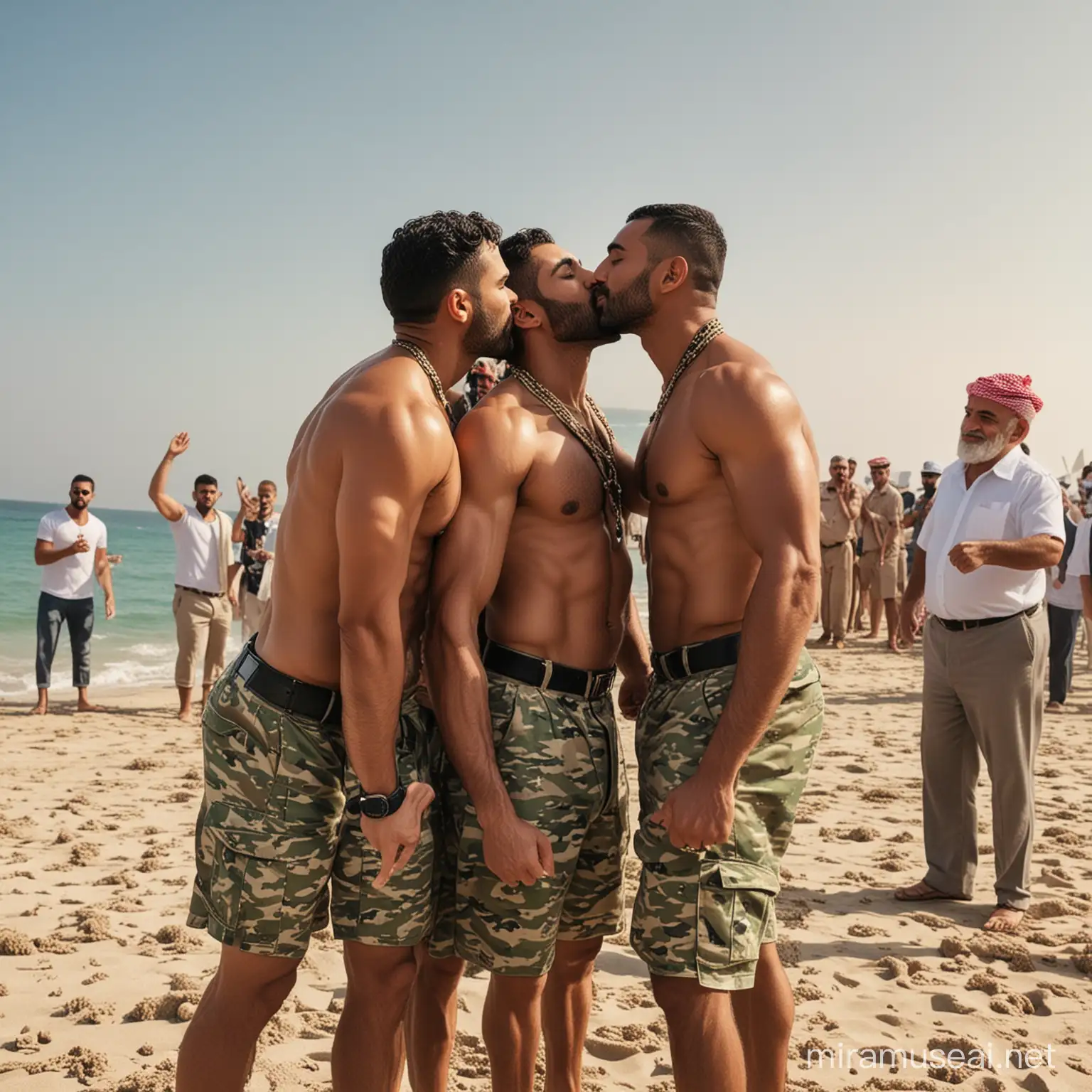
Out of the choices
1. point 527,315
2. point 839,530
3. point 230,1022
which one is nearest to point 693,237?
point 527,315

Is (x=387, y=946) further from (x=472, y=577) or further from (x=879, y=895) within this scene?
(x=879, y=895)

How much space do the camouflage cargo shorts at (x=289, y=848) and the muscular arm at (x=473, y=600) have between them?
16 centimetres

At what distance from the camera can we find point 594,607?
9.69ft

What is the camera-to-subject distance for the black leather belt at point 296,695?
2.68 m

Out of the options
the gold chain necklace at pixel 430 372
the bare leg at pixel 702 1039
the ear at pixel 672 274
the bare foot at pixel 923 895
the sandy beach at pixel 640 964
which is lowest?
the sandy beach at pixel 640 964

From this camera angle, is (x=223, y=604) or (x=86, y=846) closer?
(x=86, y=846)

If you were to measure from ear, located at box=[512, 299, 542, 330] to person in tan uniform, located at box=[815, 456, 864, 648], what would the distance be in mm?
10727

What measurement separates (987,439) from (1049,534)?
0.54m

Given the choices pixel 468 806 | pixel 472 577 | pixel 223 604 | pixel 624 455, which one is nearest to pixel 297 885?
pixel 468 806

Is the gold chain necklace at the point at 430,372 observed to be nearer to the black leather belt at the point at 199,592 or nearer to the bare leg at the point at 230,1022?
the bare leg at the point at 230,1022

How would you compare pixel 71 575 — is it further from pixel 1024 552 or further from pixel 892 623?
pixel 892 623

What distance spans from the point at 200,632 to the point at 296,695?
7.24m

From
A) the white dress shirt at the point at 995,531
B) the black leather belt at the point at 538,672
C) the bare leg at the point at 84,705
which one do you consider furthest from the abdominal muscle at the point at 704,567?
the bare leg at the point at 84,705

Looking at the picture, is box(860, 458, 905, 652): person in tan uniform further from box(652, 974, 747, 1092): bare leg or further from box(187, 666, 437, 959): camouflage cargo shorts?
box(187, 666, 437, 959): camouflage cargo shorts
